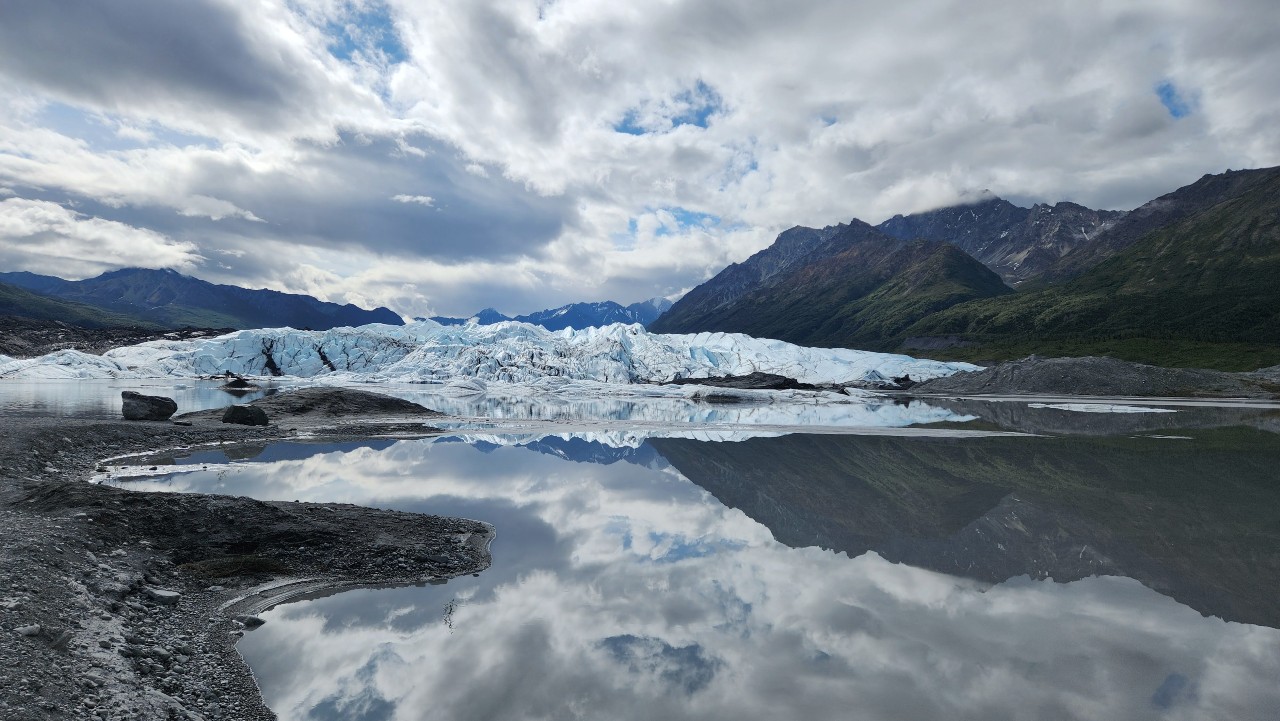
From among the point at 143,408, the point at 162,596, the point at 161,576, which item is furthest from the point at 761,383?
the point at 162,596

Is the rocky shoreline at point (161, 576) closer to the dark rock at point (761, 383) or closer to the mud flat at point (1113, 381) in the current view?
the dark rock at point (761, 383)

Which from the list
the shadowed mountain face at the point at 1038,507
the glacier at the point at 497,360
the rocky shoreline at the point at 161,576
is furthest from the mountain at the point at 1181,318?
→ the rocky shoreline at the point at 161,576

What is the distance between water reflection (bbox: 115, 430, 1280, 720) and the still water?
0.04 metres

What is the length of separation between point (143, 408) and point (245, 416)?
5247 millimetres

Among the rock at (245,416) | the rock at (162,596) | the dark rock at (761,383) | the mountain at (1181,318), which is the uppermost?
the mountain at (1181,318)

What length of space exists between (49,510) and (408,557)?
22.8 feet

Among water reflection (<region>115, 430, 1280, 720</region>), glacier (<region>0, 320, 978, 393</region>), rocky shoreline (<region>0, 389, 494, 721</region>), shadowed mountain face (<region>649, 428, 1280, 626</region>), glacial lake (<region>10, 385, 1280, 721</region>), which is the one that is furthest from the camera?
glacier (<region>0, 320, 978, 393</region>)

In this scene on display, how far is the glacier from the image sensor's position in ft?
378

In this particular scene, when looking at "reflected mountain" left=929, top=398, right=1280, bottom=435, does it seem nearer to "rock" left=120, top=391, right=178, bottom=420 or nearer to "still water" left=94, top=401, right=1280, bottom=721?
"still water" left=94, top=401, right=1280, bottom=721

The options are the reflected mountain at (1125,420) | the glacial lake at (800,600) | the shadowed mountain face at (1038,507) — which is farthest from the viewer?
the reflected mountain at (1125,420)

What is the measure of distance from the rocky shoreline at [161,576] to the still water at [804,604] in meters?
0.73

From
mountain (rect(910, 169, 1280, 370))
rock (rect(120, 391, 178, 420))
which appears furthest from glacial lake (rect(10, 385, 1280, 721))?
mountain (rect(910, 169, 1280, 370))

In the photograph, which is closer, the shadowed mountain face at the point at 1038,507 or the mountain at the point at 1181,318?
the shadowed mountain face at the point at 1038,507

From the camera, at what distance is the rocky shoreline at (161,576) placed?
20.8 ft
